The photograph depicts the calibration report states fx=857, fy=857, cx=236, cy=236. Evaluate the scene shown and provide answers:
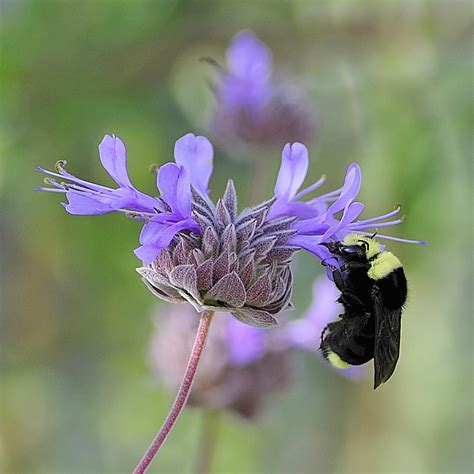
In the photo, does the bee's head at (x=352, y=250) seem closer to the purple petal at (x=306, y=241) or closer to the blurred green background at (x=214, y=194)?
the purple petal at (x=306, y=241)

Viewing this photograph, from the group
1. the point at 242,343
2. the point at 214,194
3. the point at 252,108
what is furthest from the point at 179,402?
the point at 214,194

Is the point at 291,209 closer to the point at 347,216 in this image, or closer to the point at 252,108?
the point at 347,216

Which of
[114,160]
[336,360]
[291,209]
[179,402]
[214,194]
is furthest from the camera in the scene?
[214,194]

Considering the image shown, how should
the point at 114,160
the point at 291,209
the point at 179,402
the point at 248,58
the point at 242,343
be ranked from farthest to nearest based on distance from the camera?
the point at 248,58
the point at 242,343
the point at 291,209
the point at 114,160
the point at 179,402

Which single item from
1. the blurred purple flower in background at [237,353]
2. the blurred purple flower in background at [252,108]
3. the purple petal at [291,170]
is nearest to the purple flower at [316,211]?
the purple petal at [291,170]

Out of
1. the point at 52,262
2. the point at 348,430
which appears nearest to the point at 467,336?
the point at 348,430

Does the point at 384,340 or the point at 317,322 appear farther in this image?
the point at 317,322

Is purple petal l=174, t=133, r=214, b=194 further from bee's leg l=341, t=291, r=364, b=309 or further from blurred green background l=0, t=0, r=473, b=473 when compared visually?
blurred green background l=0, t=0, r=473, b=473
